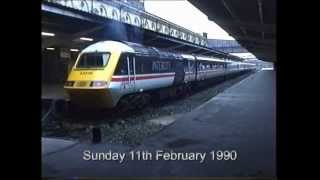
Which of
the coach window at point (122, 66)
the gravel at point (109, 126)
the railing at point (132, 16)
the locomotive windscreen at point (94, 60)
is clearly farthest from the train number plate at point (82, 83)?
the railing at point (132, 16)

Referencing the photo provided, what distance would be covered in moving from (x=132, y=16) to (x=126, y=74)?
2.30ft

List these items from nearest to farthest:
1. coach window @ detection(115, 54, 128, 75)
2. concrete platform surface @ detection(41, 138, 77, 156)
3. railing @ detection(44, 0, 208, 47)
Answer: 1. railing @ detection(44, 0, 208, 47)
2. concrete platform surface @ detection(41, 138, 77, 156)
3. coach window @ detection(115, 54, 128, 75)

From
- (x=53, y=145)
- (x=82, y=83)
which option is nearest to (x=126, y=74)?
(x=82, y=83)

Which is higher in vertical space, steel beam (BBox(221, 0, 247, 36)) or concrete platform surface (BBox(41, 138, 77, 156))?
steel beam (BBox(221, 0, 247, 36))

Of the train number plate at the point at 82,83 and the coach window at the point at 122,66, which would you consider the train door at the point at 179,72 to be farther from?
the train number plate at the point at 82,83

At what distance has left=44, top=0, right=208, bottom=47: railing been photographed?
4.88m

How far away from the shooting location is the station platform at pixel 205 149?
4957mm

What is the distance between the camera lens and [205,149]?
4984 millimetres

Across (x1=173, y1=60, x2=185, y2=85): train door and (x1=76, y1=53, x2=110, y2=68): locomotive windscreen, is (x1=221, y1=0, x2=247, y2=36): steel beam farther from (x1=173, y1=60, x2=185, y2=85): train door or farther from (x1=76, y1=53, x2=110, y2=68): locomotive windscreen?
(x1=76, y1=53, x2=110, y2=68): locomotive windscreen

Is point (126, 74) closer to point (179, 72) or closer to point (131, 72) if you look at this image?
point (131, 72)

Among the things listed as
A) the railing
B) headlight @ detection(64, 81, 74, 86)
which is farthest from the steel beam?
headlight @ detection(64, 81, 74, 86)
